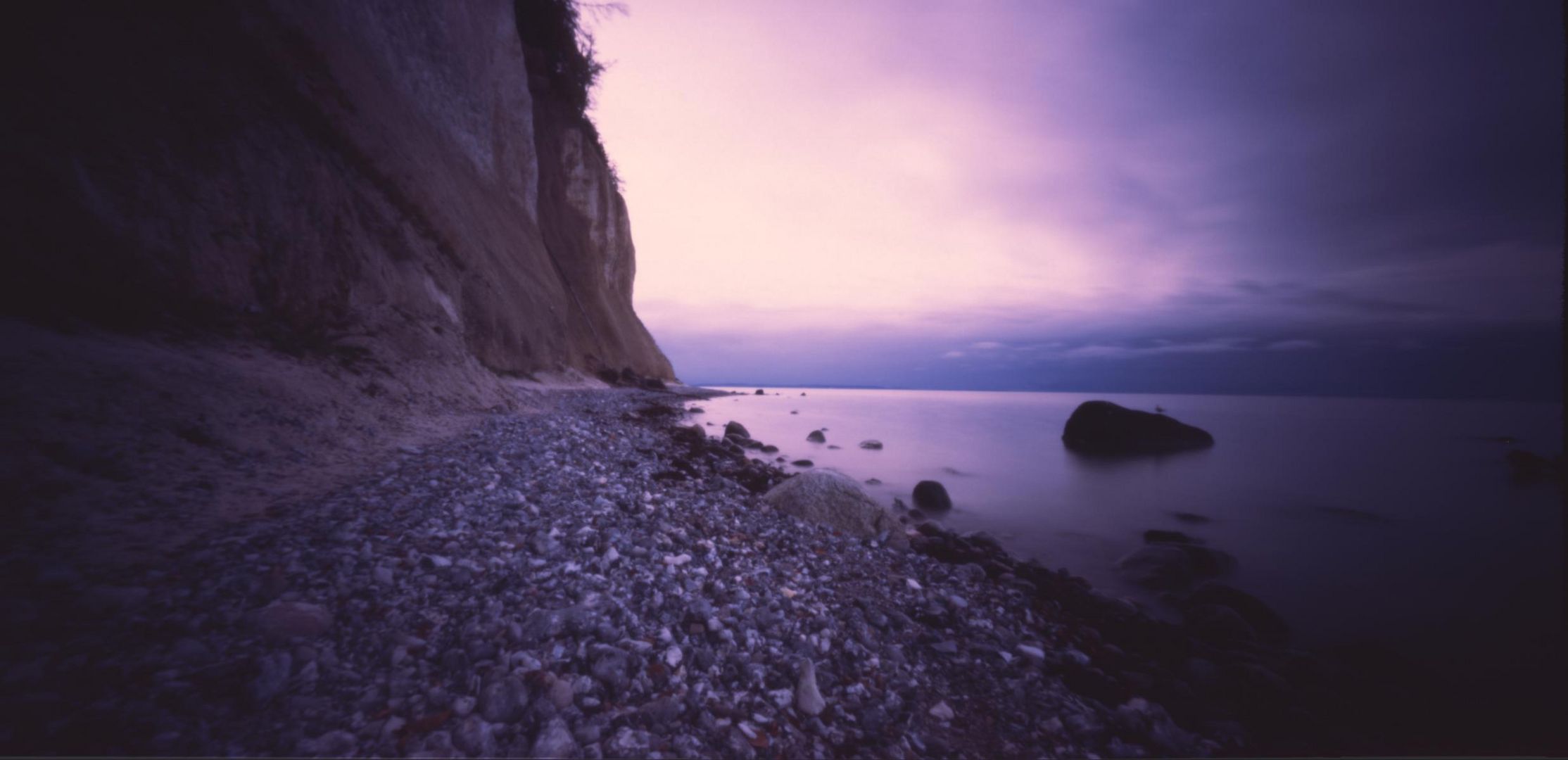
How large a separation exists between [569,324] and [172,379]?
18.7m

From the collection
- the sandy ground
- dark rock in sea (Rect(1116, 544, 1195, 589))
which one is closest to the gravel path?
the sandy ground

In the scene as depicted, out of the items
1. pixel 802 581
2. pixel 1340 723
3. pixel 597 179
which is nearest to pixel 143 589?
pixel 802 581

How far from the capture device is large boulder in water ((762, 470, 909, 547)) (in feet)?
20.4

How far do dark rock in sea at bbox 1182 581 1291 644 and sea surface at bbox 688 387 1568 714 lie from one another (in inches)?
13.5

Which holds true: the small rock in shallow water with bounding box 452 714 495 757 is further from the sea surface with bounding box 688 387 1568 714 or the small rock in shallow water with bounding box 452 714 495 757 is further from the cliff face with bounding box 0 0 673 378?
the sea surface with bounding box 688 387 1568 714

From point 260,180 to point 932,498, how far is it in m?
12.7

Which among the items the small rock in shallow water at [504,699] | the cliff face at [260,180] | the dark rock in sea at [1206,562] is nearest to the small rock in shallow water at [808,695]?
the small rock in shallow water at [504,699]

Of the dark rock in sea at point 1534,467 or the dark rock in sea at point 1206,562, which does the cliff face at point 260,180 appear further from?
the dark rock in sea at point 1534,467

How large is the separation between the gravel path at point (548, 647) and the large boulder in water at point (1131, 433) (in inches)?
760

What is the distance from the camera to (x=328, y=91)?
9023mm

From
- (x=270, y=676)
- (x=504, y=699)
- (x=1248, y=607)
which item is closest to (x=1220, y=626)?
(x=1248, y=607)

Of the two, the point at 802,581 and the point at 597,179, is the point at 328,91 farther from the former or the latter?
the point at 597,179

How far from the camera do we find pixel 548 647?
8.55 ft

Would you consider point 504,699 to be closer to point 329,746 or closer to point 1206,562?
point 329,746
